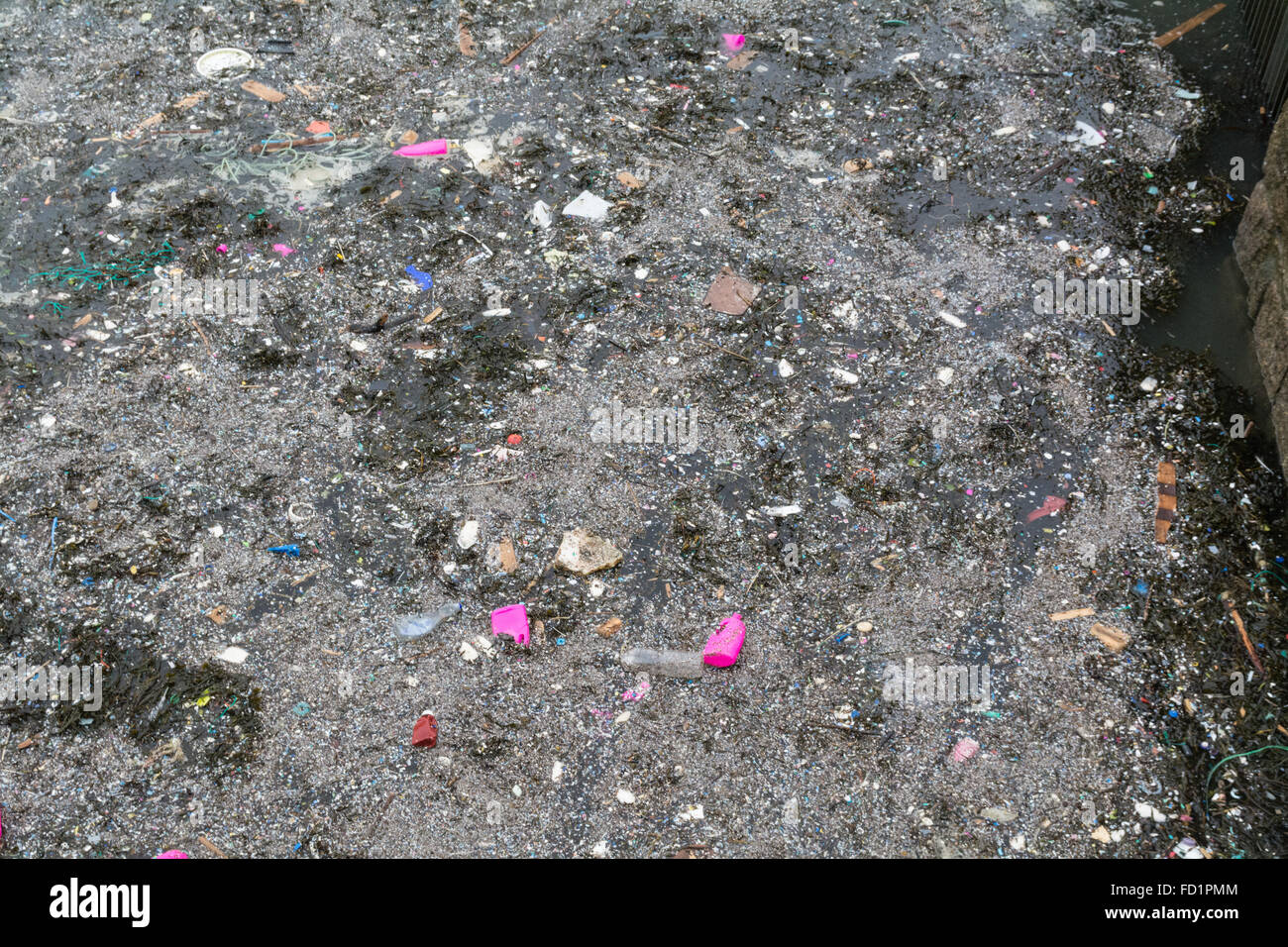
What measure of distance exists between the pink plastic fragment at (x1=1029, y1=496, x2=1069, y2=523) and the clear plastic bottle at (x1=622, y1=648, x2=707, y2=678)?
157 cm

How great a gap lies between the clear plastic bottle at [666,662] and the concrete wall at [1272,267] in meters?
2.64

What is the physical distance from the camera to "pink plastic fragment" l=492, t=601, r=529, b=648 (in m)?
3.64

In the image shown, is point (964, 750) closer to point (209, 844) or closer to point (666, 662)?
point (666, 662)

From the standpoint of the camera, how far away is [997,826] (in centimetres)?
316

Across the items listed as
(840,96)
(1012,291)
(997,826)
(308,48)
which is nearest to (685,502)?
(997,826)

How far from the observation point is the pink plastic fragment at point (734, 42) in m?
6.18

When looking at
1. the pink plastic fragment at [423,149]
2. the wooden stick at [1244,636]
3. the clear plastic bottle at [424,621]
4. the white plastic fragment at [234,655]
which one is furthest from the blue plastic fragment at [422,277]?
the wooden stick at [1244,636]

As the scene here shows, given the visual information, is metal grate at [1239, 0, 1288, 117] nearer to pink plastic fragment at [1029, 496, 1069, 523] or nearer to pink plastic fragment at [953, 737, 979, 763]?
pink plastic fragment at [1029, 496, 1069, 523]

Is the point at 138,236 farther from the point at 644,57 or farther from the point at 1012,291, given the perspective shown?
the point at 1012,291

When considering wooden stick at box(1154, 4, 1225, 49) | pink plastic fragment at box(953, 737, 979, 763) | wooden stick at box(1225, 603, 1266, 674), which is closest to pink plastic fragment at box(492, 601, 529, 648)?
pink plastic fragment at box(953, 737, 979, 763)

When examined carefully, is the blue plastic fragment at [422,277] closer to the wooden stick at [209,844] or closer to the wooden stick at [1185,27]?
the wooden stick at [209,844]
